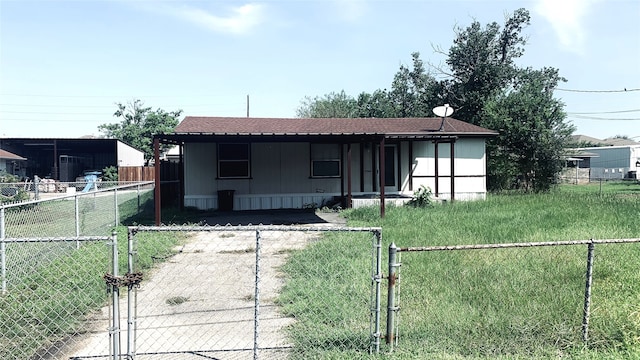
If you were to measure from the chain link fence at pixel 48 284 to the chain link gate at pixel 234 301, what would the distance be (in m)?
0.49

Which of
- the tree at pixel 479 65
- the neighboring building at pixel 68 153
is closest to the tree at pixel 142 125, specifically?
the neighboring building at pixel 68 153

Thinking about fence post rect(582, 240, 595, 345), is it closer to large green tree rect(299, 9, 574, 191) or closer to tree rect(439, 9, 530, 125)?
large green tree rect(299, 9, 574, 191)

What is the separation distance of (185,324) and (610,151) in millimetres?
57611

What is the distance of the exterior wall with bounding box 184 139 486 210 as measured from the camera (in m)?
16.4

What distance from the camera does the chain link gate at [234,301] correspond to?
3939 millimetres

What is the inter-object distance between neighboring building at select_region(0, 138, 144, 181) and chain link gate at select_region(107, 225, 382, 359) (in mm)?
27032

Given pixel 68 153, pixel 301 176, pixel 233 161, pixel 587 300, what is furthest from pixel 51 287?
pixel 68 153

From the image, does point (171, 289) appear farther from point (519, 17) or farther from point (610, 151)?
point (610, 151)

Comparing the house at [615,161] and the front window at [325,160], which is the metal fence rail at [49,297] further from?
the house at [615,161]

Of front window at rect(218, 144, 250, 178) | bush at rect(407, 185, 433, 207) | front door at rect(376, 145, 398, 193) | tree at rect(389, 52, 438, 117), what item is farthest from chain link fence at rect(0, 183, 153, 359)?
tree at rect(389, 52, 438, 117)

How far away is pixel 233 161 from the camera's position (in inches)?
653

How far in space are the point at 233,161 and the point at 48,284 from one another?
35.3 ft

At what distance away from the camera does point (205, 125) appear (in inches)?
658

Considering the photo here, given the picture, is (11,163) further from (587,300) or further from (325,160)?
(587,300)
